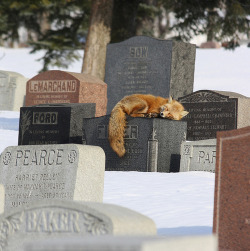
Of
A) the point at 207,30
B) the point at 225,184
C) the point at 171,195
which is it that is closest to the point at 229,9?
the point at 207,30

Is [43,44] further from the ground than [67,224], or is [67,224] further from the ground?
[43,44]

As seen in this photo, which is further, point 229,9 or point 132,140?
point 229,9

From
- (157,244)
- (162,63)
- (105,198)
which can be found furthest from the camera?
(162,63)

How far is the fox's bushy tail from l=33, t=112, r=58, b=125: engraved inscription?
1.27 metres

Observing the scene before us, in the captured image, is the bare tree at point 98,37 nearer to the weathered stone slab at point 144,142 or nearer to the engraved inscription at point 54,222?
the weathered stone slab at point 144,142

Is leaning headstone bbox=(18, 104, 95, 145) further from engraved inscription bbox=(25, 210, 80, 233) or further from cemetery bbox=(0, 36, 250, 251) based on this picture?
engraved inscription bbox=(25, 210, 80, 233)

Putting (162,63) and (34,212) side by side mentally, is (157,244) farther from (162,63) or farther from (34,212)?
(162,63)

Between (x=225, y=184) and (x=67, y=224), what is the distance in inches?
77.5

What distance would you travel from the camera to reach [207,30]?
2252 cm

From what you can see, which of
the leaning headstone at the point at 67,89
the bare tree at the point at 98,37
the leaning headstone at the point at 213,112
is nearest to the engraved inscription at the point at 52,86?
the leaning headstone at the point at 67,89

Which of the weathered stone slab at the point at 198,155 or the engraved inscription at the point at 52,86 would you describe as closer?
the weathered stone slab at the point at 198,155

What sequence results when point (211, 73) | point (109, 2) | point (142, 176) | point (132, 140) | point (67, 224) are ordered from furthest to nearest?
1. point (211, 73)
2. point (109, 2)
3. point (132, 140)
4. point (142, 176)
5. point (67, 224)

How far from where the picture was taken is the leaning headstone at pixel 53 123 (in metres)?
12.1

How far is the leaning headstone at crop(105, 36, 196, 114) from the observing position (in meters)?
15.4
